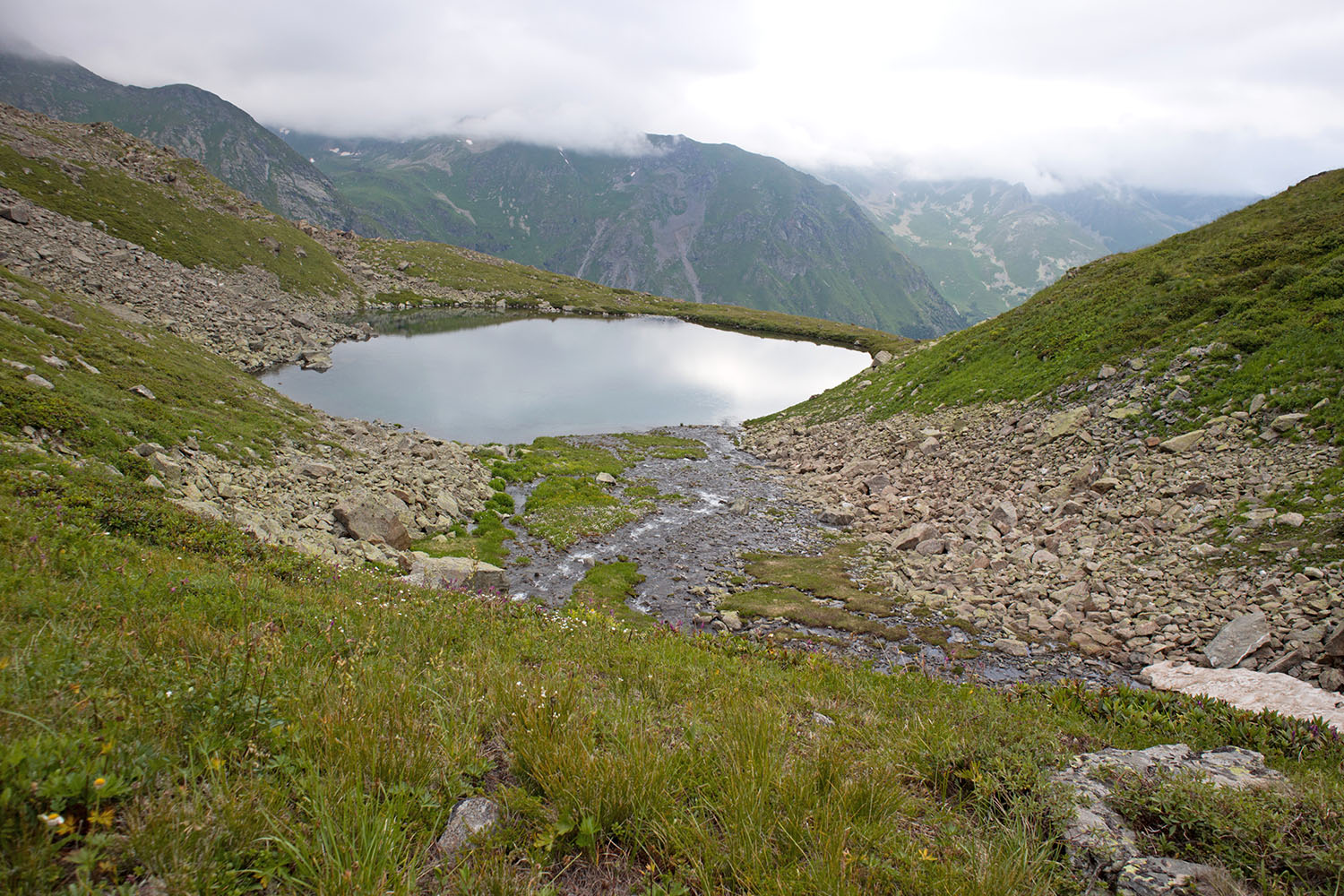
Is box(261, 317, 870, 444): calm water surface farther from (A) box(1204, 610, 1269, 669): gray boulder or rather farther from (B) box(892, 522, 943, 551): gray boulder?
(A) box(1204, 610, 1269, 669): gray boulder

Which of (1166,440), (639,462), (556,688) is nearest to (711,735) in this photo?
(556,688)

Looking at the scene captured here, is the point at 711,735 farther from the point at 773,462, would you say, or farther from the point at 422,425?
the point at 422,425

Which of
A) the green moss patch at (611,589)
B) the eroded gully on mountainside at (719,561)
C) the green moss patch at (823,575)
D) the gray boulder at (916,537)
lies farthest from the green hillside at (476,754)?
the gray boulder at (916,537)

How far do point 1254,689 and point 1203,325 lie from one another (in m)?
22.3

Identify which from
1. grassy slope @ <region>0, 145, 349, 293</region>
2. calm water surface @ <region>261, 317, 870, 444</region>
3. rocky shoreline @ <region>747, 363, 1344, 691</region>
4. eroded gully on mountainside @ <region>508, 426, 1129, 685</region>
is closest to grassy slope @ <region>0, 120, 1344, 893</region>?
eroded gully on mountainside @ <region>508, 426, 1129, 685</region>

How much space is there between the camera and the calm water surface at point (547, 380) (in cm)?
5278

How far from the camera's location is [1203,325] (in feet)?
83.3

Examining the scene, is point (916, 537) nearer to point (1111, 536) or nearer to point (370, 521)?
point (1111, 536)

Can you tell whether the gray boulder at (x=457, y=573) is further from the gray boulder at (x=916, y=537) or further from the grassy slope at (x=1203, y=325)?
the grassy slope at (x=1203, y=325)

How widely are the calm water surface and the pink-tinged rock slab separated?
139 ft

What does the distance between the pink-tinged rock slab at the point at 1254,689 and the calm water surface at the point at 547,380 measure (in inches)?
1672

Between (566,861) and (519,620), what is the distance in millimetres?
6022

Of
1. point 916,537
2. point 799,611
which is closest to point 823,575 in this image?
point 799,611

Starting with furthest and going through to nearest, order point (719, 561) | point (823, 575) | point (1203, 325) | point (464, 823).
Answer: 1. point (1203, 325)
2. point (719, 561)
3. point (823, 575)
4. point (464, 823)
